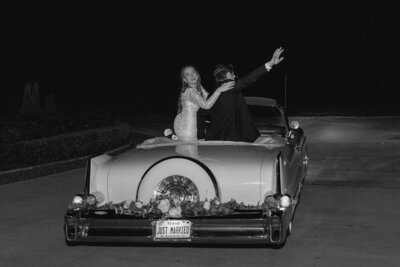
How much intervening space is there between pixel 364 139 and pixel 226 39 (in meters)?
34.3

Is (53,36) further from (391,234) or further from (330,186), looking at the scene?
(391,234)

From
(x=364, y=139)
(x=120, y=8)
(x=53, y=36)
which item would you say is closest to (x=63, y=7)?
(x=53, y=36)

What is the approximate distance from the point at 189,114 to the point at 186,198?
5.13 ft

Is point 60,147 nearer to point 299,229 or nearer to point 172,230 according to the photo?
point 299,229

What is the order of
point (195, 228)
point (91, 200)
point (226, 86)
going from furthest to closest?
point (226, 86) < point (91, 200) < point (195, 228)

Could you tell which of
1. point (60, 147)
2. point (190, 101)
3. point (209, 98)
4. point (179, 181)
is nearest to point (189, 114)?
point (190, 101)

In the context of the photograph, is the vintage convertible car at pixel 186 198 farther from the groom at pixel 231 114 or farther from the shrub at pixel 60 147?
the shrub at pixel 60 147

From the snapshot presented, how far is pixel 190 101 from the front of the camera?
8227mm

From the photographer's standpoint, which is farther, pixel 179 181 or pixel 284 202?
pixel 179 181

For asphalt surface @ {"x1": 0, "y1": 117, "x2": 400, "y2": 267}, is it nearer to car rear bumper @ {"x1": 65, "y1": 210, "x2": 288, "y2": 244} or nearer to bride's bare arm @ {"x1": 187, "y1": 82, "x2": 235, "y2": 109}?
car rear bumper @ {"x1": 65, "y1": 210, "x2": 288, "y2": 244}

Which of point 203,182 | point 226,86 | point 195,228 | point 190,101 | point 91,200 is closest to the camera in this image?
point 195,228

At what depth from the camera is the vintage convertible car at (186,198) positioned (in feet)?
21.8

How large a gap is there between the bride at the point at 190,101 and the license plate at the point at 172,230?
173 cm

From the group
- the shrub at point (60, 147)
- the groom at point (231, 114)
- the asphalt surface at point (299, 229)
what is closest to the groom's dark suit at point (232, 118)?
the groom at point (231, 114)
